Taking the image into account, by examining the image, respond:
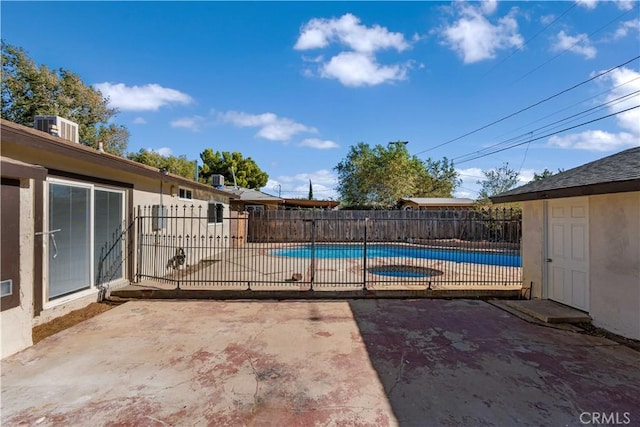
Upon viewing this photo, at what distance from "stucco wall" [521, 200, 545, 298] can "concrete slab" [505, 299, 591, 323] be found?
499 millimetres

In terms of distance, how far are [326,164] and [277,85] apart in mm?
17144

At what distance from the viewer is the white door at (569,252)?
17.4 feet

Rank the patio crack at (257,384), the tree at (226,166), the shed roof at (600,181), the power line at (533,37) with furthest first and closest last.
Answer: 1. the tree at (226,166)
2. the power line at (533,37)
3. the shed roof at (600,181)
4. the patio crack at (257,384)

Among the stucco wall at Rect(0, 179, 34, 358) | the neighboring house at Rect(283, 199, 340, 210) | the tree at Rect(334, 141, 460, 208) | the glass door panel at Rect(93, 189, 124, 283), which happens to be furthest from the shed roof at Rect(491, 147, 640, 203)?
the tree at Rect(334, 141, 460, 208)

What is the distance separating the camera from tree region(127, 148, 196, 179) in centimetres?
3092

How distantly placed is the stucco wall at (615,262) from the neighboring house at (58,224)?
8223mm

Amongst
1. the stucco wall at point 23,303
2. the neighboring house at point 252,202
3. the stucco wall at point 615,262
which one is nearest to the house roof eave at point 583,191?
the stucco wall at point 615,262

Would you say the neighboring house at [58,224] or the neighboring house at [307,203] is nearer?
the neighboring house at [58,224]

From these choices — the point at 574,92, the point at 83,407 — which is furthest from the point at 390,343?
the point at 574,92

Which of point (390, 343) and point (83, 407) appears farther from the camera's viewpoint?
point (390, 343)

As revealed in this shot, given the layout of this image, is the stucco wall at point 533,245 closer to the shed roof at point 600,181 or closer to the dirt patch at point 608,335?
the shed roof at point 600,181

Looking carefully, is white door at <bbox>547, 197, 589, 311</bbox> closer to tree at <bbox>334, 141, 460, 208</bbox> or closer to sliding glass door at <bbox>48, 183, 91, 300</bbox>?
sliding glass door at <bbox>48, 183, 91, 300</bbox>

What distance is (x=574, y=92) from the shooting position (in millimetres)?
11148

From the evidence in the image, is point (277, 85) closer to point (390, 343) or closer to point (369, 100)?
point (369, 100)
